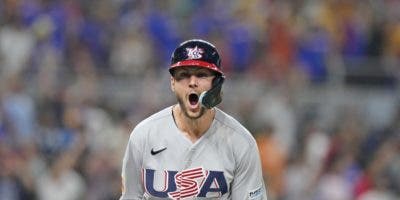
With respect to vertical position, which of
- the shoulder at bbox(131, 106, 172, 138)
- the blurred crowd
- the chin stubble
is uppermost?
the chin stubble

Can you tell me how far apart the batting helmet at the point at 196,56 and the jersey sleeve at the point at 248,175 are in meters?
0.49

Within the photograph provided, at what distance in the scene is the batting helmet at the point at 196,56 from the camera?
6.43 metres

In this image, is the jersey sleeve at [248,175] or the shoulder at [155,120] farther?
the shoulder at [155,120]

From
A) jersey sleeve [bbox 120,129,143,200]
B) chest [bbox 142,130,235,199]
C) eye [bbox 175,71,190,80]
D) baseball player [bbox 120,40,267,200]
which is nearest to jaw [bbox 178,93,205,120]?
baseball player [bbox 120,40,267,200]

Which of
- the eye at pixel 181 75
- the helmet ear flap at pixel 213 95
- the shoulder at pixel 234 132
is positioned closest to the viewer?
the helmet ear flap at pixel 213 95

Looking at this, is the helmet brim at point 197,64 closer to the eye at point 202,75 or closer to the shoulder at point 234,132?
the eye at point 202,75

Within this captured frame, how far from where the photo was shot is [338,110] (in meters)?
14.3

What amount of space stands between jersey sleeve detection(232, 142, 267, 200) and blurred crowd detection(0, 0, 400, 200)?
4.88m

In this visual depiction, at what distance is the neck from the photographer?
264 inches

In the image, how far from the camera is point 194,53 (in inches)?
254

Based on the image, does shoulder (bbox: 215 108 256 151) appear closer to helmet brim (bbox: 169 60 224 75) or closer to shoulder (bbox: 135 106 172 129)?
shoulder (bbox: 135 106 172 129)

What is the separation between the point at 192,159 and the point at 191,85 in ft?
1.49

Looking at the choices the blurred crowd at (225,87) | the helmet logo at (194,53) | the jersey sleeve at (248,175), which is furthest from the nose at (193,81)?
the blurred crowd at (225,87)

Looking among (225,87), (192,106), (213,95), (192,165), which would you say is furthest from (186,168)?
(225,87)
